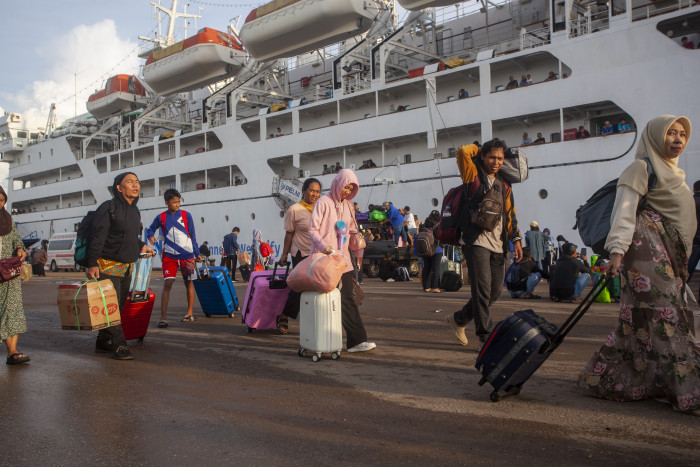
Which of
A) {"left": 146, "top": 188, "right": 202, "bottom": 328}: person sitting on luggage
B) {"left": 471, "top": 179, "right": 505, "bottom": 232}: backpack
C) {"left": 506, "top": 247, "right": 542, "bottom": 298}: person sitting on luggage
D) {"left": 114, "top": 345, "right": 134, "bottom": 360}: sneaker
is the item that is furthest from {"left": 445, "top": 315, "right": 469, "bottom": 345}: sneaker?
{"left": 506, "top": 247, "right": 542, "bottom": 298}: person sitting on luggage

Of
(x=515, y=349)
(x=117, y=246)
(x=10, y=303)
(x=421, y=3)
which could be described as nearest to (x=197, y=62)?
(x=421, y=3)

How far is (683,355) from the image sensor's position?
3.01 meters

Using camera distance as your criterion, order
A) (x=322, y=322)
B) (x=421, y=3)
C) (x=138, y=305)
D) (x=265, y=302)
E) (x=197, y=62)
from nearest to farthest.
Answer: (x=322, y=322)
(x=138, y=305)
(x=265, y=302)
(x=421, y=3)
(x=197, y=62)

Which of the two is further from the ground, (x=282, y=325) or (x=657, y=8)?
(x=657, y=8)

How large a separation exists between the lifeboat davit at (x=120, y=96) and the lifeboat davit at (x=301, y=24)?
14.3 metres

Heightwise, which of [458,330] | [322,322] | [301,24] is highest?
[301,24]

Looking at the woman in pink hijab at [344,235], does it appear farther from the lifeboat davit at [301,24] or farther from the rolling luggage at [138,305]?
the lifeboat davit at [301,24]

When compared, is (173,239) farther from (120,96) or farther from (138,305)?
(120,96)

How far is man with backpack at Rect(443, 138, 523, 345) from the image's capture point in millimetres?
4435

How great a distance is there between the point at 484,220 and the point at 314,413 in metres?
2.05

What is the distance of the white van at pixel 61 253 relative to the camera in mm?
30428

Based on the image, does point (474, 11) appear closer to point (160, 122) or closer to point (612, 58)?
point (612, 58)

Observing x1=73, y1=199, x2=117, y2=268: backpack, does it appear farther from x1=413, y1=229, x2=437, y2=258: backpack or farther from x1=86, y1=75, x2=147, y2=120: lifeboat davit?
x1=86, y1=75, x2=147, y2=120: lifeboat davit

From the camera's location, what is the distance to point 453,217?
470 centimetres
